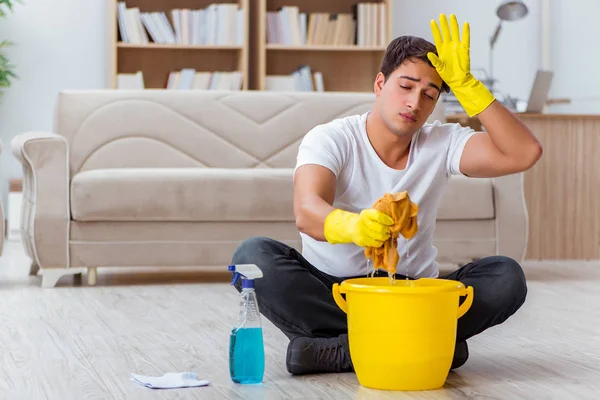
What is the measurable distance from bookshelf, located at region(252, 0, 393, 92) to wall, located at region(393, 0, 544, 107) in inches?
17.9

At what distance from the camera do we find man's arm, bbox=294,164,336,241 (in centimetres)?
171

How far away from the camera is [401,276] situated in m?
1.96

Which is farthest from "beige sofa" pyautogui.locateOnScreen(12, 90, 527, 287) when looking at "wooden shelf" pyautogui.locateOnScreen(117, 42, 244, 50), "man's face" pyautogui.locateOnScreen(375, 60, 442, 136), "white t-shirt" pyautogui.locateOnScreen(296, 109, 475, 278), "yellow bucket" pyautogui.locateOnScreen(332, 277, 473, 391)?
"yellow bucket" pyautogui.locateOnScreen(332, 277, 473, 391)

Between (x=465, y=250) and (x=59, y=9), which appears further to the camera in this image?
(x=59, y=9)

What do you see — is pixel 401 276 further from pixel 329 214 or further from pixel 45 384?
pixel 45 384

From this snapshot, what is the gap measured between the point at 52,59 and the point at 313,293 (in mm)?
4336

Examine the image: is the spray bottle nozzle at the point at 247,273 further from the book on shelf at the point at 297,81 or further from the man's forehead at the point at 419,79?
the book on shelf at the point at 297,81

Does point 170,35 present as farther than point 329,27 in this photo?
No

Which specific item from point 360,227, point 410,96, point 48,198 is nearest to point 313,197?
point 360,227

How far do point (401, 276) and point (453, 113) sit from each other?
2.84 m

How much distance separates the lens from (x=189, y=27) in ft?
17.8

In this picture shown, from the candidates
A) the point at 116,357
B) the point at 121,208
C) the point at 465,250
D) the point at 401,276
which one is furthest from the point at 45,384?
the point at 465,250

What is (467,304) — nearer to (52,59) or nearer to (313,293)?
(313,293)

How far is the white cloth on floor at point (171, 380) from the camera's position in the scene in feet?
5.73
